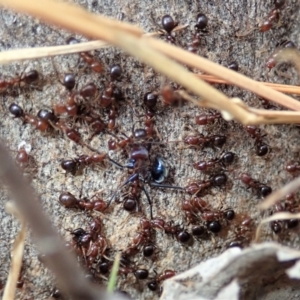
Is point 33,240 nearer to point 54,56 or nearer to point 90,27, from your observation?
point 54,56

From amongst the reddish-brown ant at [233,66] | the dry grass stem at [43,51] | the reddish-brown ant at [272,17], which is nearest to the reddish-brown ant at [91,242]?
the dry grass stem at [43,51]

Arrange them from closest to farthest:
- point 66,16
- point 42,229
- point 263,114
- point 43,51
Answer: point 42,229 → point 66,16 → point 263,114 → point 43,51

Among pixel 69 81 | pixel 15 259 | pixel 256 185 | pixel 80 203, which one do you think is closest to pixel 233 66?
pixel 256 185

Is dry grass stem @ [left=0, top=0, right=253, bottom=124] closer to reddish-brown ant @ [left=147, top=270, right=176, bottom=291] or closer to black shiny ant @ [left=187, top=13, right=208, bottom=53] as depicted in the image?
black shiny ant @ [left=187, top=13, right=208, bottom=53]

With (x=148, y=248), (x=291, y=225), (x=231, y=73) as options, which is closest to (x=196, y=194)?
(x=148, y=248)

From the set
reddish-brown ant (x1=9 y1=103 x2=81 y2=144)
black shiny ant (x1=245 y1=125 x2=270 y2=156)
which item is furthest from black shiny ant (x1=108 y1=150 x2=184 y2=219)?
black shiny ant (x1=245 y1=125 x2=270 y2=156)

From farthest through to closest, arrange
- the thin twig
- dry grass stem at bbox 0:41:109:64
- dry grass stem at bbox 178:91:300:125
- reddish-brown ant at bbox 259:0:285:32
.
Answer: reddish-brown ant at bbox 259:0:285:32 → dry grass stem at bbox 0:41:109:64 → dry grass stem at bbox 178:91:300:125 → the thin twig

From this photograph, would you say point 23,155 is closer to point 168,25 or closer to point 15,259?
point 15,259
